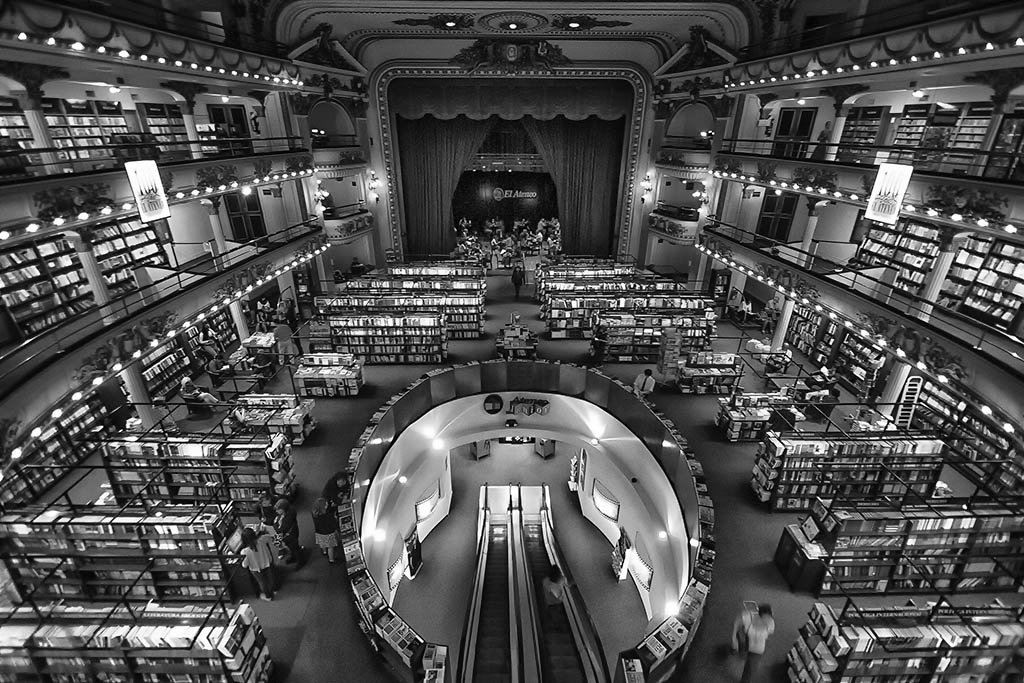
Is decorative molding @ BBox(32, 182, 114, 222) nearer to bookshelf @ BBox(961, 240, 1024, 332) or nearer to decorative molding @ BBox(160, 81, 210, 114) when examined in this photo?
decorative molding @ BBox(160, 81, 210, 114)

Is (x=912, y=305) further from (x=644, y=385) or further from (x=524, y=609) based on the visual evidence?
(x=524, y=609)

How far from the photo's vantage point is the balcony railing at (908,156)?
7.75 metres

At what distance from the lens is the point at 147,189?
900 cm

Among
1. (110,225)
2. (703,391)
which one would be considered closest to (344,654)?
(703,391)

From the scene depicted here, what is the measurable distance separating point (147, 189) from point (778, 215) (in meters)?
15.7

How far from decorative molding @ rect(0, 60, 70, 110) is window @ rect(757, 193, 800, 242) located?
54.6ft

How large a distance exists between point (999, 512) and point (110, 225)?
15798 mm

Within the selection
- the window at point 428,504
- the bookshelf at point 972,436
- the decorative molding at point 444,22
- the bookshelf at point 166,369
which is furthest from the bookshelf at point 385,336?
the bookshelf at point 972,436

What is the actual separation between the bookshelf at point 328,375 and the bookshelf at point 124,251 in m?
3.64

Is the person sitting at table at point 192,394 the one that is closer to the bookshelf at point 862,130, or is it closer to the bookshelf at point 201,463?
the bookshelf at point 201,463

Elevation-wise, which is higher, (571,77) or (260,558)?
(571,77)

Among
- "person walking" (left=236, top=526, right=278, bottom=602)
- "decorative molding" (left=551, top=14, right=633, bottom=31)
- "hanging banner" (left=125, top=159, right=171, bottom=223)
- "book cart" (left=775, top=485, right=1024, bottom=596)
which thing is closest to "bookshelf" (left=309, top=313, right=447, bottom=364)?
"hanging banner" (left=125, top=159, right=171, bottom=223)

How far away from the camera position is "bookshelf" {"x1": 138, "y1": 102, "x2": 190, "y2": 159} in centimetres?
1200

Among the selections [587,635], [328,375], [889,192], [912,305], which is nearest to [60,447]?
[328,375]
